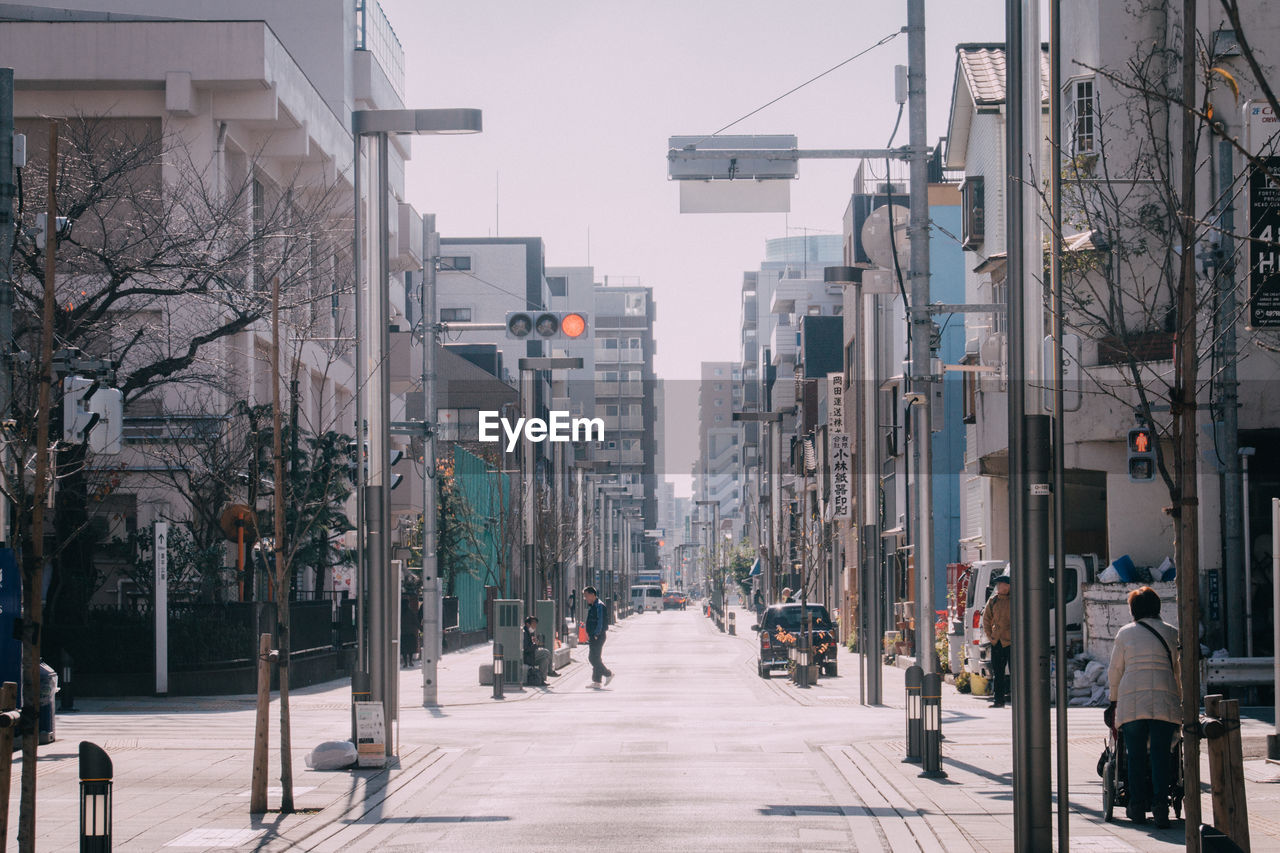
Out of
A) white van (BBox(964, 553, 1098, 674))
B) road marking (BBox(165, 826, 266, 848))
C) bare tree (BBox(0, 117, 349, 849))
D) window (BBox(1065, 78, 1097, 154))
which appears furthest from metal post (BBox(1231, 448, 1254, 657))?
road marking (BBox(165, 826, 266, 848))

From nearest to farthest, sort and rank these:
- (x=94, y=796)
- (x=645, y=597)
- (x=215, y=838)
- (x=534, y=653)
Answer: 1. (x=94, y=796)
2. (x=215, y=838)
3. (x=534, y=653)
4. (x=645, y=597)

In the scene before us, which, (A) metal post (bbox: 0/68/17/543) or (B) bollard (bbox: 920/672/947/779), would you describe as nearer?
(A) metal post (bbox: 0/68/17/543)

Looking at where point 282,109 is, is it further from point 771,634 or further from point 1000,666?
point 1000,666

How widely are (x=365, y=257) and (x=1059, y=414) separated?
9.81 metres

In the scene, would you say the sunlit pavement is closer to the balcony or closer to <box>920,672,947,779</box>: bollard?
<box>920,672,947,779</box>: bollard

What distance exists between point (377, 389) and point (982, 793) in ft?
24.8

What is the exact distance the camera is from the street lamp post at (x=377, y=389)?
16891mm

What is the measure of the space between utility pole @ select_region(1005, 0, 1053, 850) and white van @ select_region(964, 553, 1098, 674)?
59.1 ft

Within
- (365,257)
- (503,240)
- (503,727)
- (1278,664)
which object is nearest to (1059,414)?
(1278,664)

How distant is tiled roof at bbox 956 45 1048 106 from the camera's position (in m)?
35.0

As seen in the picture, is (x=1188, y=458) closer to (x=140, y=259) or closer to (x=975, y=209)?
(x=140, y=259)

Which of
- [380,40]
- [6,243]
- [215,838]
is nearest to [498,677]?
[6,243]

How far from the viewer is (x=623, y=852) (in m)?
11.2

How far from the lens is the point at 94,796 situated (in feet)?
29.5
